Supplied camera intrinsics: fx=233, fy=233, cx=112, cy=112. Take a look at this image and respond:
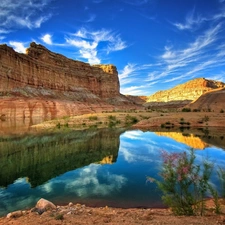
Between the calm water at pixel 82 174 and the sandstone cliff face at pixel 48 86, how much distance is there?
141 feet

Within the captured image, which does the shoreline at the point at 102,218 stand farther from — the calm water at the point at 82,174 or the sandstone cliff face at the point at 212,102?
the sandstone cliff face at the point at 212,102

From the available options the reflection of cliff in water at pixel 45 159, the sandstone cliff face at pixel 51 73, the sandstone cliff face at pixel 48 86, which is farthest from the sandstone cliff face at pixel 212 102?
the reflection of cliff in water at pixel 45 159

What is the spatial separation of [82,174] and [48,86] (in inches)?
3193

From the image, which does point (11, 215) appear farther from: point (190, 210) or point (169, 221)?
point (190, 210)

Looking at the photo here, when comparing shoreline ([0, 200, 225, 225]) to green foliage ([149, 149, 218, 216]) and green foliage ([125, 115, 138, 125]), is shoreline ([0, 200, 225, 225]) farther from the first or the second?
green foliage ([125, 115, 138, 125])

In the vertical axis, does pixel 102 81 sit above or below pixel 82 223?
above

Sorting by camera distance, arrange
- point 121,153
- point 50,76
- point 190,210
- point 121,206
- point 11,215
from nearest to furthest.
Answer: point 190,210 < point 11,215 < point 121,206 < point 121,153 < point 50,76

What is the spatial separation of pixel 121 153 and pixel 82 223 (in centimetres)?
1327

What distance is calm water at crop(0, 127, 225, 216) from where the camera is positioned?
30.8 ft

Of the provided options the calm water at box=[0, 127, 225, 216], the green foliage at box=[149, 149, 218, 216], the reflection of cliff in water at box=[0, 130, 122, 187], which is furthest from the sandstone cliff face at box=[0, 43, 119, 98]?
the green foliage at box=[149, 149, 218, 216]

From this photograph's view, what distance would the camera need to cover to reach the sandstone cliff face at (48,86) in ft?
214

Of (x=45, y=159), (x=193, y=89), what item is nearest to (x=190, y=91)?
(x=193, y=89)

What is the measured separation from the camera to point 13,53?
7825 cm

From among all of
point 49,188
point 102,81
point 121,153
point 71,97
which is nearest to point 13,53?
point 71,97
